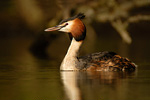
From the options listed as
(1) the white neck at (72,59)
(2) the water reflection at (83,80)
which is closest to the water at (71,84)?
(2) the water reflection at (83,80)

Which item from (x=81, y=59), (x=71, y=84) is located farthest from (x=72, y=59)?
(x=71, y=84)

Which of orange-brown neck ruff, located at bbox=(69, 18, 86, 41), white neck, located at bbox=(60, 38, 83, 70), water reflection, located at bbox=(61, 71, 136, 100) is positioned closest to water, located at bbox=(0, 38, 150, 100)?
water reflection, located at bbox=(61, 71, 136, 100)

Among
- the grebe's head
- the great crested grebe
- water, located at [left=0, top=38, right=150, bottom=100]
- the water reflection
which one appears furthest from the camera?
the grebe's head

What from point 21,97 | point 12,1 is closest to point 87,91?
point 21,97

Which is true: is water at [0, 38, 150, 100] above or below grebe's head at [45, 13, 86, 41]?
below

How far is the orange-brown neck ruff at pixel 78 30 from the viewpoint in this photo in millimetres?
9727

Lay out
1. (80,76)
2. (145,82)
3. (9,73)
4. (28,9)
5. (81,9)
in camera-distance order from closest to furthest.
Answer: (145,82) < (80,76) < (9,73) < (81,9) < (28,9)

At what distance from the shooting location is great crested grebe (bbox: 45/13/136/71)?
9555mm

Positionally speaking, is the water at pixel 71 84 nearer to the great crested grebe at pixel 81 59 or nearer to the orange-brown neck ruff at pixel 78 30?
the great crested grebe at pixel 81 59

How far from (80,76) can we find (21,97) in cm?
232

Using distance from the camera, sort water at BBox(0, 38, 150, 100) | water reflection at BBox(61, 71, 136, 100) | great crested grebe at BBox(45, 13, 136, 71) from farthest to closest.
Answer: great crested grebe at BBox(45, 13, 136, 71) < water reflection at BBox(61, 71, 136, 100) < water at BBox(0, 38, 150, 100)

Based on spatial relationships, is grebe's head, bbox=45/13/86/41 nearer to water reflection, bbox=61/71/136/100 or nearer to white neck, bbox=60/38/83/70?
white neck, bbox=60/38/83/70

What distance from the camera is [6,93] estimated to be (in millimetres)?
6941

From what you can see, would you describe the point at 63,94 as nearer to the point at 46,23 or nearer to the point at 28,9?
the point at 46,23
